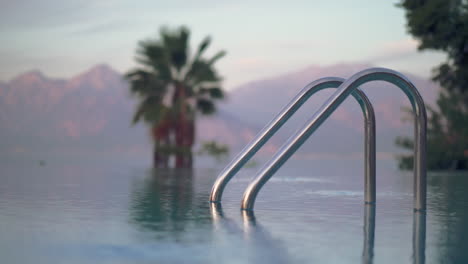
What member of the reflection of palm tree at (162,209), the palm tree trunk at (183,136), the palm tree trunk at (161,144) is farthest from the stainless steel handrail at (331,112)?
the palm tree trunk at (161,144)

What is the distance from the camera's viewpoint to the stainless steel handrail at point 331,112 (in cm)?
896

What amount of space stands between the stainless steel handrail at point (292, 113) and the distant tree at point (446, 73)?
14.6 m

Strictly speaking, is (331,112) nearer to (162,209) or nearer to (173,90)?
(162,209)

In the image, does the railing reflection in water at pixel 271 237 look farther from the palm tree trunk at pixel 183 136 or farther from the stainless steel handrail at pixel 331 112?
the palm tree trunk at pixel 183 136

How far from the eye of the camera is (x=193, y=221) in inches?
320

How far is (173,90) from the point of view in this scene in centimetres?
3184

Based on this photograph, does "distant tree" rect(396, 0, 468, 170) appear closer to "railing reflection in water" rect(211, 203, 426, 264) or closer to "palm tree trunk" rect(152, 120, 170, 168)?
"palm tree trunk" rect(152, 120, 170, 168)

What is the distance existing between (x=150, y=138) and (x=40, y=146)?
14474 centimetres

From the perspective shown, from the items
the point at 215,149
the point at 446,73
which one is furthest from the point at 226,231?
the point at 215,149

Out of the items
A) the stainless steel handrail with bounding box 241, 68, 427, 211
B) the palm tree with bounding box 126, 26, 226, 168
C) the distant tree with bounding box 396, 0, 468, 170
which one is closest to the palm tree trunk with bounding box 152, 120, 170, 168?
the palm tree with bounding box 126, 26, 226, 168

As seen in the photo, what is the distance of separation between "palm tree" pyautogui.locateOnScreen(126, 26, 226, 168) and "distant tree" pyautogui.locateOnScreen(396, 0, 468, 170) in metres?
9.70

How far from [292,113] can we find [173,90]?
846 inches

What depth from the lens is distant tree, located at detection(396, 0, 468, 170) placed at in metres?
24.2

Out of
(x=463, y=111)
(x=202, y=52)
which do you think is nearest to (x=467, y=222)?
(x=463, y=111)
